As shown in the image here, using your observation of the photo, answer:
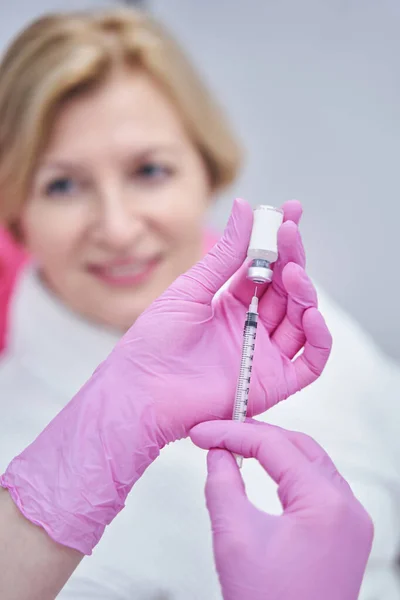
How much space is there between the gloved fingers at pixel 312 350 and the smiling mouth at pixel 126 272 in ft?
1.34

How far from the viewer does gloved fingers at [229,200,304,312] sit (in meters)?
0.68

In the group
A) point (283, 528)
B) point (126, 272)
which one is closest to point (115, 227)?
point (126, 272)

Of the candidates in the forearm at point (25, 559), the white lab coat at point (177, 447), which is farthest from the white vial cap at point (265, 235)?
the forearm at point (25, 559)

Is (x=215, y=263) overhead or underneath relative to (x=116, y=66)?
underneath

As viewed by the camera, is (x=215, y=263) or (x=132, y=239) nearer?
(x=215, y=263)

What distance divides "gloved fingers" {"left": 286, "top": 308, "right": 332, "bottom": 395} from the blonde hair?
0.54 m

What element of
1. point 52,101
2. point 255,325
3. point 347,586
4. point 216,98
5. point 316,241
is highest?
point 216,98

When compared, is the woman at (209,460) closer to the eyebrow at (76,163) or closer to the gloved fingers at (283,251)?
the gloved fingers at (283,251)

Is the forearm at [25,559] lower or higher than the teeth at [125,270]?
lower

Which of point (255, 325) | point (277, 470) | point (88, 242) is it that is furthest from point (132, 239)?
point (277, 470)

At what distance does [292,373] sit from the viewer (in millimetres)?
735

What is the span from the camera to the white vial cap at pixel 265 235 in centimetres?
69

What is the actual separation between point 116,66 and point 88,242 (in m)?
0.31

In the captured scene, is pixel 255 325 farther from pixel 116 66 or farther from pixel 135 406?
pixel 116 66
